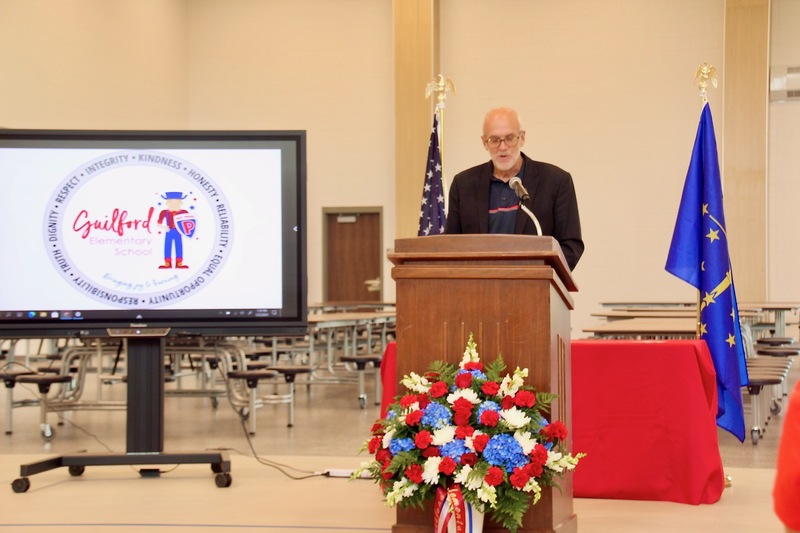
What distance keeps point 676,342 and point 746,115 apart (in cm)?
1031

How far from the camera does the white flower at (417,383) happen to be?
235 cm

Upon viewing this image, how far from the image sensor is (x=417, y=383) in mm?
2359

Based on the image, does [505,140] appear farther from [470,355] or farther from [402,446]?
[402,446]

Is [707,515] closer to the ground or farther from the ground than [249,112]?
closer to the ground

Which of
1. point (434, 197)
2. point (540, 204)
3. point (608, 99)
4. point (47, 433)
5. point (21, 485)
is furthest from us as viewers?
point (608, 99)

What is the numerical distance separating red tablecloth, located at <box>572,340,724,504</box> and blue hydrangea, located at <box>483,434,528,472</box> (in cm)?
130

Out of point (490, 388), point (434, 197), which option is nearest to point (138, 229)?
point (490, 388)

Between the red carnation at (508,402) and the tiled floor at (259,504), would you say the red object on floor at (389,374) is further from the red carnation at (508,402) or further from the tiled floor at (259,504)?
the red carnation at (508,402)

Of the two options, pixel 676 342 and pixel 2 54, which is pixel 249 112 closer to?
pixel 2 54

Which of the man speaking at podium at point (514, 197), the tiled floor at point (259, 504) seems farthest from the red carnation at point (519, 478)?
the man speaking at podium at point (514, 197)

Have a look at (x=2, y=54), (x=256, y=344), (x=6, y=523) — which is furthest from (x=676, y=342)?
(x=2, y=54)

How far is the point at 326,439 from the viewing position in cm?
611

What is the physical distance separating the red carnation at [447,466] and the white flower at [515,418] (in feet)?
0.52

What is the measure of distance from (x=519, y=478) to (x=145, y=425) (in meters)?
1.99
